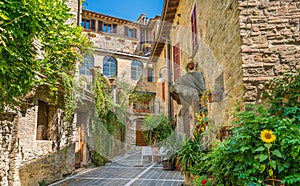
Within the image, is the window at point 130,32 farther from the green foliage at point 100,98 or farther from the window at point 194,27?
the window at point 194,27

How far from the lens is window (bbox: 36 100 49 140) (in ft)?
21.1

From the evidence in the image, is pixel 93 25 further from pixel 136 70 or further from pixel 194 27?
pixel 194 27

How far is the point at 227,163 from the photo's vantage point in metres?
3.03

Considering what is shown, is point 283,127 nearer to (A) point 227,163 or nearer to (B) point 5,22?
(A) point 227,163

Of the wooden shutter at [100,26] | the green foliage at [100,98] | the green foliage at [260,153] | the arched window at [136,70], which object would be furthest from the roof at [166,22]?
the wooden shutter at [100,26]

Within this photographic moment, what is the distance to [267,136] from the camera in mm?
2727

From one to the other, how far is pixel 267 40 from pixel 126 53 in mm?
15826

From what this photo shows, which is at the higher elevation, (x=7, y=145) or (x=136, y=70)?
(x=136, y=70)

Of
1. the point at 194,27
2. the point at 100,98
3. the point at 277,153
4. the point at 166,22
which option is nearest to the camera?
the point at 277,153

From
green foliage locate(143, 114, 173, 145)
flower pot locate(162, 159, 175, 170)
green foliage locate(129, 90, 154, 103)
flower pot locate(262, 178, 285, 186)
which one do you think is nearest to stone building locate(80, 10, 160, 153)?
green foliage locate(129, 90, 154, 103)

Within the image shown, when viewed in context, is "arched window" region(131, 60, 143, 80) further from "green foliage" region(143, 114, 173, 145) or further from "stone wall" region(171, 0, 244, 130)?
"stone wall" region(171, 0, 244, 130)

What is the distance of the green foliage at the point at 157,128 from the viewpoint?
911 centimetres

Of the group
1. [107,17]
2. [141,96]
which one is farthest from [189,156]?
[107,17]

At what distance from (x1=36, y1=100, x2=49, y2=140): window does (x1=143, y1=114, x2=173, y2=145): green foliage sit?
13.1 ft
